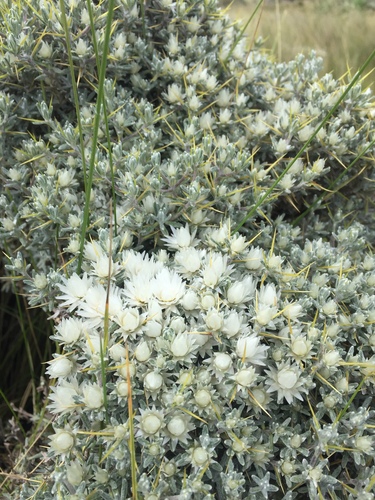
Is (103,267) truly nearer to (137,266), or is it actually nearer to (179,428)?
(137,266)

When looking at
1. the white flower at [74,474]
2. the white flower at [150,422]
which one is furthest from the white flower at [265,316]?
the white flower at [74,474]

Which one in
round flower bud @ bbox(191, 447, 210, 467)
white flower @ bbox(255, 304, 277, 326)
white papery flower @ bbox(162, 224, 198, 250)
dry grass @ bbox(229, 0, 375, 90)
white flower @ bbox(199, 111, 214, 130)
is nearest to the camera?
round flower bud @ bbox(191, 447, 210, 467)

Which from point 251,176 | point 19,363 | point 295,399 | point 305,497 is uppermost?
point 251,176

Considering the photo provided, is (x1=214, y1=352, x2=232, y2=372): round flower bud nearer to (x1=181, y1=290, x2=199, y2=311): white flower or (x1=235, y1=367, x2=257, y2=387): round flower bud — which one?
(x1=235, y1=367, x2=257, y2=387): round flower bud

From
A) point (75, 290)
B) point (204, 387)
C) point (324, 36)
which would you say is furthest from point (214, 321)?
point (324, 36)

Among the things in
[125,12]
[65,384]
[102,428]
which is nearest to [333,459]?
[102,428]

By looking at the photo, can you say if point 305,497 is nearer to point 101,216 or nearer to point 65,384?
point 65,384

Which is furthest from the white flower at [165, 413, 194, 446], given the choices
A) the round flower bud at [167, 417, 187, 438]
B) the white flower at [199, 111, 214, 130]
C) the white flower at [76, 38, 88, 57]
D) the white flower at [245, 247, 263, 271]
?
the white flower at [76, 38, 88, 57]
